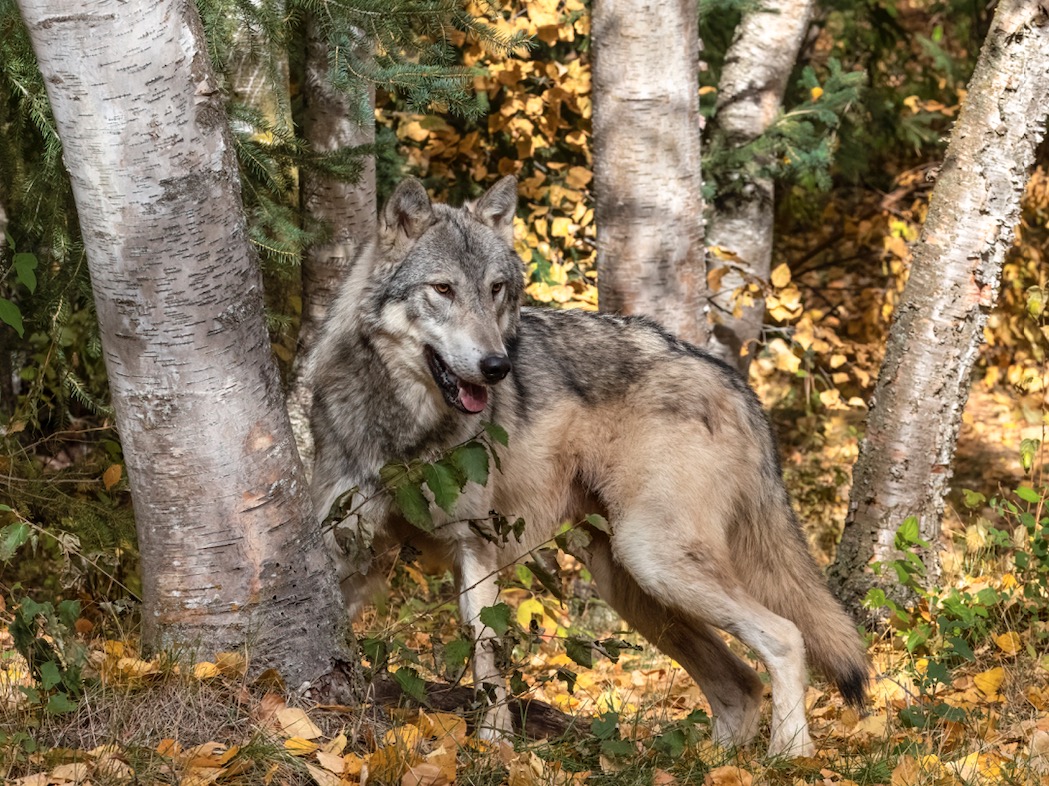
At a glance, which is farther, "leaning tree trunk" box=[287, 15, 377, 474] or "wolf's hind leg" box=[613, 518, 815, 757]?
"leaning tree trunk" box=[287, 15, 377, 474]

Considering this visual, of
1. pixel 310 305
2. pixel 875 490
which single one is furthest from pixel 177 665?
pixel 875 490

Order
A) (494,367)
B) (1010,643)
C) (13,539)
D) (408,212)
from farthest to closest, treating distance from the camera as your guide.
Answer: (1010,643), (408,212), (494,367), (13,539)

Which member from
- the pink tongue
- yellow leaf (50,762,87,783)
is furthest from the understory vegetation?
the pink tongue

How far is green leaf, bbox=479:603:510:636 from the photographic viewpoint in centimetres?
320

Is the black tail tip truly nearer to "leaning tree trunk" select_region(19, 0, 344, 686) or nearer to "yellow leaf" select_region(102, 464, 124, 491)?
"leaning tree trunk" select_region(19, 0, 344, 686)

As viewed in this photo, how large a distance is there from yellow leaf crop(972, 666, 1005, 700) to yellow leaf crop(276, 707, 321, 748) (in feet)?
9.22

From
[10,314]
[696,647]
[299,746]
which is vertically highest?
[10,314]

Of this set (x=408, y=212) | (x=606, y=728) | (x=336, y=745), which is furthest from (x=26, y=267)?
(x=606, y=728)

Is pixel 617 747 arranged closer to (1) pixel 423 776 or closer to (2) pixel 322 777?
(1) pixel 423 776

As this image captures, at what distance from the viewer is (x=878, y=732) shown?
149 inches

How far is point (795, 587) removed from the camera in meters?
4.41

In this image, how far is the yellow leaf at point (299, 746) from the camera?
2.84 metres

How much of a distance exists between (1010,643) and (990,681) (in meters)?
0.43

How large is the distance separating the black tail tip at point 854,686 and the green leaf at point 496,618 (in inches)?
61.8
